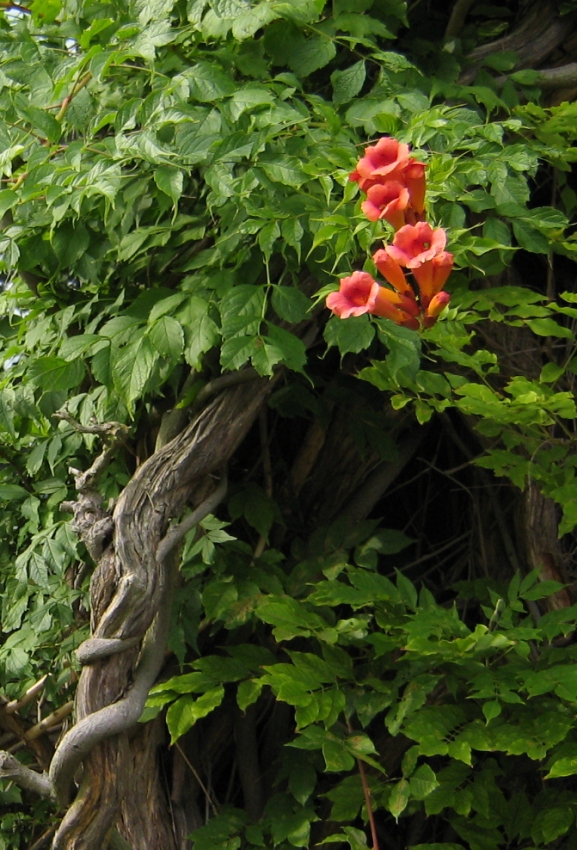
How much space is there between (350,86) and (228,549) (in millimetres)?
1010

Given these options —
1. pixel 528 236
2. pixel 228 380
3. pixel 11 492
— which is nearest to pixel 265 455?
pixel 228 380

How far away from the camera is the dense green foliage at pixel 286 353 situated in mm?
1607

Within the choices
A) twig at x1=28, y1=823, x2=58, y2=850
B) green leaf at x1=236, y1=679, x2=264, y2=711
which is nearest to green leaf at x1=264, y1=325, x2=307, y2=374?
green leaf at x1=236, y1=679, x2=264, y2=711

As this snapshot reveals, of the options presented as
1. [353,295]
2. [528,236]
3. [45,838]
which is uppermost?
[353,295]

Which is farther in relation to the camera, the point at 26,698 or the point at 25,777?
the point at 26,698

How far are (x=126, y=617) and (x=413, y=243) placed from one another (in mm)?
927

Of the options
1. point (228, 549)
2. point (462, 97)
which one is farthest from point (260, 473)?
point (462, 97)

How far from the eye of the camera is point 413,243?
1.19m

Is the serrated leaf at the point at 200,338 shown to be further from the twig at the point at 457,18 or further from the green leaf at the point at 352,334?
the twig at the point at 457,18

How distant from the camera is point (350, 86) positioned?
5.90 feet

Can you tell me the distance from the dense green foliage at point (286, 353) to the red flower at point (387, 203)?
16cm

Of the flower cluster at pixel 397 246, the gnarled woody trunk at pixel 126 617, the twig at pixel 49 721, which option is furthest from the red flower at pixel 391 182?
the twig at pixel 49 721

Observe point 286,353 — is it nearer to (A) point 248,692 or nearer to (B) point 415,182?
(B) point 415,182

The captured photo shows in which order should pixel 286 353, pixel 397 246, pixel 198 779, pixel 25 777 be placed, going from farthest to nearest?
1. pixel 198 779
2. pixel 25 777
3. pixel 286 353
4. pixel 397 246
